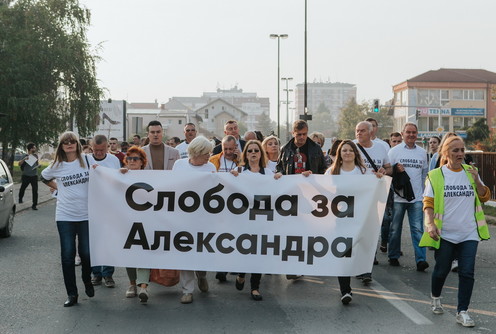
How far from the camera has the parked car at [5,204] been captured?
509 inches

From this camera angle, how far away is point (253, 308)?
7.21 m

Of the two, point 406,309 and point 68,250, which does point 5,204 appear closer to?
point 68,250

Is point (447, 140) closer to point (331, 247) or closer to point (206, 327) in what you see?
point (331, 247)

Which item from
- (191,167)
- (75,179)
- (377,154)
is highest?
(377,154)

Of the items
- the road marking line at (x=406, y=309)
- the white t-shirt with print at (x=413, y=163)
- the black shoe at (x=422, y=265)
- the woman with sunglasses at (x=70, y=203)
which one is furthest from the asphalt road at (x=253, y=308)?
the white t-shirt with print at (x=413, y=163)

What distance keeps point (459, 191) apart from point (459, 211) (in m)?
0.18

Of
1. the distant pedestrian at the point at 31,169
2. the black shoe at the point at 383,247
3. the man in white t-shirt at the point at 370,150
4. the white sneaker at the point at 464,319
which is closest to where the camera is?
the white sneaker at the point at 464,319

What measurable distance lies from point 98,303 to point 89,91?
31.3m

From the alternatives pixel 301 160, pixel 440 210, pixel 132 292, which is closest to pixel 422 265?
pixel 301 160

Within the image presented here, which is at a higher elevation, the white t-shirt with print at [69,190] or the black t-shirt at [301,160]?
the black t-shirt at [301,160]

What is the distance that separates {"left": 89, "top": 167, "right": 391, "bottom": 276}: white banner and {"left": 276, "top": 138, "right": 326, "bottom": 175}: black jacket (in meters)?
1.24

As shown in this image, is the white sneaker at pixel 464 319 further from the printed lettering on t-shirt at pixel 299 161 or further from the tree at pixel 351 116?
the tree at pixel 351 116

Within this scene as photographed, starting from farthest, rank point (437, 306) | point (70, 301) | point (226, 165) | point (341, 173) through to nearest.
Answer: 1. point (226, 165)
2. point (341, 173)
3. point (70, 301)
4. point (437, 306)

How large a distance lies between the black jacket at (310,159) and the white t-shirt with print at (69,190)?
105 inches
